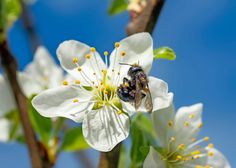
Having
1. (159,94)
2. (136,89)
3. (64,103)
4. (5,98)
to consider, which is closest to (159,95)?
(159,94)

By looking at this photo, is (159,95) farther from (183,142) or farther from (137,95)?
(183,142)

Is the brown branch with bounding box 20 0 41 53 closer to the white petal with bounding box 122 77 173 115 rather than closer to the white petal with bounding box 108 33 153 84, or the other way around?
the white petal with bounding box 108 33 153 84

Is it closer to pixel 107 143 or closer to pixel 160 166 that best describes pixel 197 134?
pixel 160 166

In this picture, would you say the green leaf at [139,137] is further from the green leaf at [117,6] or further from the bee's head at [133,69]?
the green leaf at [117,6]

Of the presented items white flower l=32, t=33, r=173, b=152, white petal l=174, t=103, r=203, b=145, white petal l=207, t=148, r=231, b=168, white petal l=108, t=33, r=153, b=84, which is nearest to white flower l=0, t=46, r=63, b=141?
white flower l=32, t=33, r=173, b=152

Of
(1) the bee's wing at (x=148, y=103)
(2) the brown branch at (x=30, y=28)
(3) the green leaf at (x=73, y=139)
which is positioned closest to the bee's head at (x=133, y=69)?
(1) the bee's wing at (x=148, y=103)
